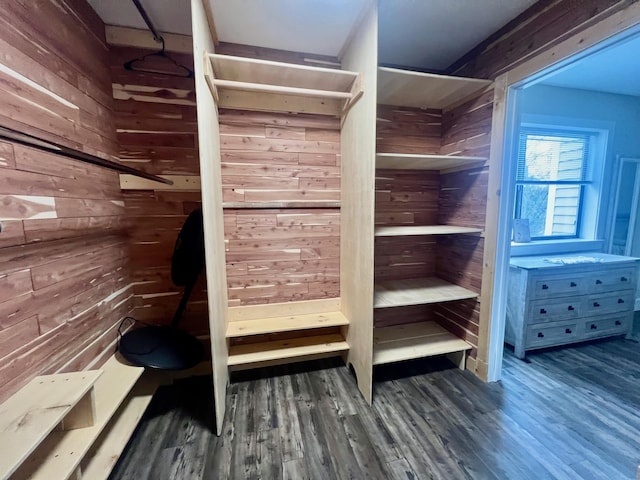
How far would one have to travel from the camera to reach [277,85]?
1910 mm

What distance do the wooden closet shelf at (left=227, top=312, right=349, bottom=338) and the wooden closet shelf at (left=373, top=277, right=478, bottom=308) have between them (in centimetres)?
36

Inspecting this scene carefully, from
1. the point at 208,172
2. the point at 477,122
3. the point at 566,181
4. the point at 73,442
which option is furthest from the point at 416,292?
the point at 566,181

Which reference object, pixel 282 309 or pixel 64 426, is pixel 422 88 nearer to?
pixel 282 309

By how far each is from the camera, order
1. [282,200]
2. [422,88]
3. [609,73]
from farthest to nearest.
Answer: [609,73] → [282,200] → [422,88]

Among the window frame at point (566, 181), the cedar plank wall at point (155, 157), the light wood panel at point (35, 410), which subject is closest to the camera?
the light wood panel at point (35, 410)

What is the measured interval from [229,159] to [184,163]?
31 cm

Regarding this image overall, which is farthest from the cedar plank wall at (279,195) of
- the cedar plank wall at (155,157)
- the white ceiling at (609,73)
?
the white ceiling at (609,73)

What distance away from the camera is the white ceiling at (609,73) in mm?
2141

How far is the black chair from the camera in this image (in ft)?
5.35

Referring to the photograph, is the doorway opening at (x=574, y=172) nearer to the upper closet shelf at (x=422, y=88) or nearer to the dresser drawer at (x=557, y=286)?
the dresser drawer at (x=557, y=286)

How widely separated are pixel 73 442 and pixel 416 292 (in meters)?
2.10

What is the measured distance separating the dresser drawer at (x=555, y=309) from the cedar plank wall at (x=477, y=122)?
2.22 feet

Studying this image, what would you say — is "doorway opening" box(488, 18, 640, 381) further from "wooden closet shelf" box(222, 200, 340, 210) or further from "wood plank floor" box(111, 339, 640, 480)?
"wooden closet shelf" box(222, 200, 340, 210)

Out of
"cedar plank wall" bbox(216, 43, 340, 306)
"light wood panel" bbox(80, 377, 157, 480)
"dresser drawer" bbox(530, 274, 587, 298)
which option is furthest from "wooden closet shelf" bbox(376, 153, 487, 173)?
"light wood panel" bbox(80, 377, 157, 480)
